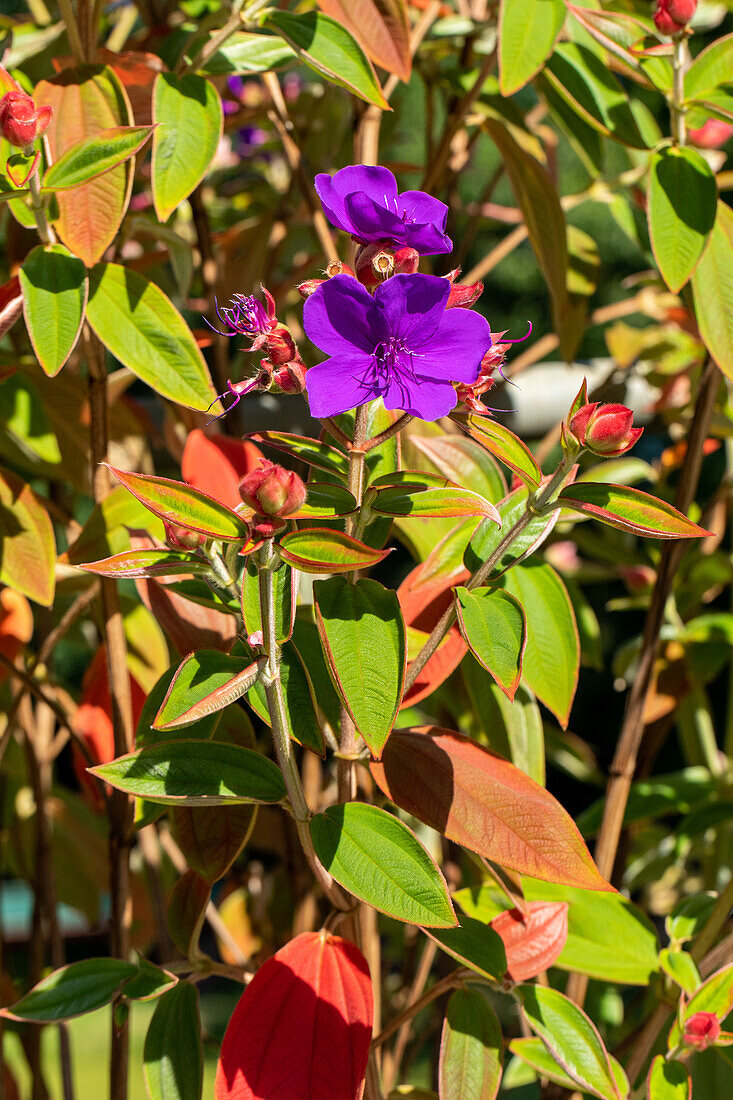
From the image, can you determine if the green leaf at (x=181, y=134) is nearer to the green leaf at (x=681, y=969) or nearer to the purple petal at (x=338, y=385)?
the purple petal at (x=338, y=385)

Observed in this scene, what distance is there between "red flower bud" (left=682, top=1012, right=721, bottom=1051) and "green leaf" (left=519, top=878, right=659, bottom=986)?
0.22ft

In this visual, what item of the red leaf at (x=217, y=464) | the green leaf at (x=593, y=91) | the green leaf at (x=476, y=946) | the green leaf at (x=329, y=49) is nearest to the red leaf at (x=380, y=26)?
the green leaf at (x=329, y=49)

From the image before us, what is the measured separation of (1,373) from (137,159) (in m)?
0.14

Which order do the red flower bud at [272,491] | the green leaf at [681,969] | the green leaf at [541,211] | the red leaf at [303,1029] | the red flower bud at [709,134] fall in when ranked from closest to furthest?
1. the red flower bud at [272,491]
2. the red leaf at [303,1029]
3. the green leaf at [681,969]
4. the green leaf at [541,211]
5. the red flower bud at [709,134]

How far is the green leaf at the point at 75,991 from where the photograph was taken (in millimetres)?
473

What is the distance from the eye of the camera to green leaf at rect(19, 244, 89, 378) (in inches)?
17.5

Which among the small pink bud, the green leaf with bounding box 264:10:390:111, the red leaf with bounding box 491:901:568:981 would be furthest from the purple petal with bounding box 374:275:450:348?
the red leaf with bounding box 491:901:568:981

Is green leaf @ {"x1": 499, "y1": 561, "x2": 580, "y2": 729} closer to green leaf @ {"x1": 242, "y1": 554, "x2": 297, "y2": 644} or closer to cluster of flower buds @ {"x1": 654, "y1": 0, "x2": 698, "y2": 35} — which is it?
green leaf @ {"x1": 242, "y1": 554, "x2": 297, "y2": 644}

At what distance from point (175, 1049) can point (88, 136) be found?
453 mm

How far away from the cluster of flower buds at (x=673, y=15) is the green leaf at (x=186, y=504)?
380 millimetres

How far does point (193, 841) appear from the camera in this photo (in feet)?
1.59

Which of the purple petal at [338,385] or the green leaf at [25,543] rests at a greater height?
the purple petal at [338,385]

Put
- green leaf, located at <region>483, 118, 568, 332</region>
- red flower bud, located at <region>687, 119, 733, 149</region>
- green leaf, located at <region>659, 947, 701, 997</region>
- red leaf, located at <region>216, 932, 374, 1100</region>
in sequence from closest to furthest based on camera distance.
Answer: red leaf, located at <region>216, 932, 374, 1100</region> < green leaf, located at <region>659, 947, 701, 997</region> < green leaf, located at <region>483, 118, 568, 332</region> < red flower bud, located at <region>687, 119, 733, 149</region>

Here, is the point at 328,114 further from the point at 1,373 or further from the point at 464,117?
the point at 1,373
